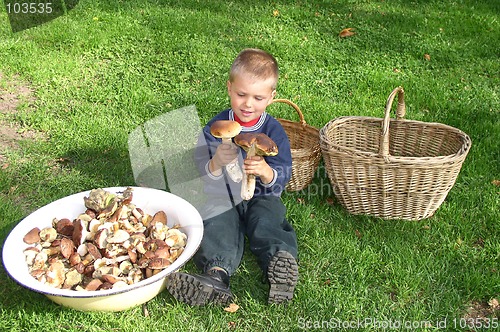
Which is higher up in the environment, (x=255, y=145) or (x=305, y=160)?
(x=255, y=145)

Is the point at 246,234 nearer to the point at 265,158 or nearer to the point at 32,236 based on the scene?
the point at 265,158

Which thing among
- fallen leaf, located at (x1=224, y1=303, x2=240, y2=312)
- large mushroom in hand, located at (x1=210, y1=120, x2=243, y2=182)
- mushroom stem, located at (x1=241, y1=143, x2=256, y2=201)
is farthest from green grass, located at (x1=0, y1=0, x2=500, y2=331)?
large mushroom in hand, located at (x1=210, y1=120, x2=243, y2=182)

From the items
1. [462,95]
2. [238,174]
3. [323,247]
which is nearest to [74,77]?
[238,174]

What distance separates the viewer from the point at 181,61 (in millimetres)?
5652

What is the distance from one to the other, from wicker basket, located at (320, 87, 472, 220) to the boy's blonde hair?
64cm

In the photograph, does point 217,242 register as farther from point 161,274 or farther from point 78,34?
point 78,34

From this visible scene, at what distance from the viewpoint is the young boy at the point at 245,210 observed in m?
2.82

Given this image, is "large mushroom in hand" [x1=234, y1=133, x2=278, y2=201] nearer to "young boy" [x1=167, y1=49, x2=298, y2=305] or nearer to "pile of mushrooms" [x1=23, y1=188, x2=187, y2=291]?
"young boy" [x1=167, y1=49, x2=298, y2=305]

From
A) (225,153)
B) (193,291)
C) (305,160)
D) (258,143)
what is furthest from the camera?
(305,160)

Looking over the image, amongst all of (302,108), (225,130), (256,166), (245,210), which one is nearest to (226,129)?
(225,130)

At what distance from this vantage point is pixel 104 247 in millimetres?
2818

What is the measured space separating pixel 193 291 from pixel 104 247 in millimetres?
532

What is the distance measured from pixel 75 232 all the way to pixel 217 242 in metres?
0.80

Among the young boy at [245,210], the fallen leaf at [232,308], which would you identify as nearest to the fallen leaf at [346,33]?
the young boy at [245,210]
